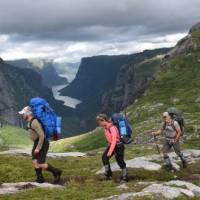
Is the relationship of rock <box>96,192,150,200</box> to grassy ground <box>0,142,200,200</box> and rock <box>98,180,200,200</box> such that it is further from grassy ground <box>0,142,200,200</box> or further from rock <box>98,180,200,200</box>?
grassy ground <box>0,142,200,200</box>

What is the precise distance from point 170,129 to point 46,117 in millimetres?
10597

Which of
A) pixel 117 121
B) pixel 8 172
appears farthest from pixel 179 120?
pixel 8 172

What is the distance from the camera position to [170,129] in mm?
33281

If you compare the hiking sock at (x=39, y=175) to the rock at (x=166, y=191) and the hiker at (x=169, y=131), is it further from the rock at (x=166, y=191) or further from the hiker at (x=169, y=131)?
the hiker at (x=169, y=131)

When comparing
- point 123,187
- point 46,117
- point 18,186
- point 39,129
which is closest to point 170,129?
point 123,187

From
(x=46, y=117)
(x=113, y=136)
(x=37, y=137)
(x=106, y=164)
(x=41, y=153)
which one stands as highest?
(x=46, y=117)

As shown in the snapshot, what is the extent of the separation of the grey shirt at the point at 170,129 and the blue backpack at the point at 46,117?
9.92 metres

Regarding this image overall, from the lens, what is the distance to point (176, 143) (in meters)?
34.6

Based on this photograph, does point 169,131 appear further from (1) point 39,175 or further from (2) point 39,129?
(2) point 39,129

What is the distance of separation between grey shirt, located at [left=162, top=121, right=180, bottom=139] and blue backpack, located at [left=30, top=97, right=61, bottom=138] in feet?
32.6

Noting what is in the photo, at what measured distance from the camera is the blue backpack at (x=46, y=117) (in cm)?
2638

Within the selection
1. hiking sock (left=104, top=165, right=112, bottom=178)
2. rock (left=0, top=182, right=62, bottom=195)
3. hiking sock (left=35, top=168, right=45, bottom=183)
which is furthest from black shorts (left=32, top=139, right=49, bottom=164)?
hiking sock (left=104, top=165, right=112, bottom=178)

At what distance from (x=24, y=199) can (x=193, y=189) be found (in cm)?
980

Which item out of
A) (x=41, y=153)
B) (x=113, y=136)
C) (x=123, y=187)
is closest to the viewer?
(x=123, y=187)
